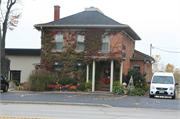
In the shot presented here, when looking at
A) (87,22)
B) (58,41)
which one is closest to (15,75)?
(58,41)

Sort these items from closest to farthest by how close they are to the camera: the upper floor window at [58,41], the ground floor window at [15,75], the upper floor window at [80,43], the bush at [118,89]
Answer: the bush at [118,89], the upper floor window at [80,43], the upper floor window at [58,41], the ground floor window at [15,75]

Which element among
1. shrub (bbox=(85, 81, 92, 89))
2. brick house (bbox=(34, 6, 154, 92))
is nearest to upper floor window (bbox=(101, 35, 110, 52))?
brick house (bbox=(34, 6, 154, 92))

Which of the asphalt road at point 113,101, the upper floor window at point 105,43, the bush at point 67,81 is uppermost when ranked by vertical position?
the upper floor window at point 105,43

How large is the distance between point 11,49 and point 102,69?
17.1 meters

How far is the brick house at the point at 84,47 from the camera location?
82.1ft

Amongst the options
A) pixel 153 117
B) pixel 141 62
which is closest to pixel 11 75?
pixel 141 62

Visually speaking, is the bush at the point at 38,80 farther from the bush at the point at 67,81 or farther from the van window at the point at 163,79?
the van window at the point at 163,79

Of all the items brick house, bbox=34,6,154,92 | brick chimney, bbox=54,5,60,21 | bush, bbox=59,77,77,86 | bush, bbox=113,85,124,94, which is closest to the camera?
bush, bbox=113,85,124,94

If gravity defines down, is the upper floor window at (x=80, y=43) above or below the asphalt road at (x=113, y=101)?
above

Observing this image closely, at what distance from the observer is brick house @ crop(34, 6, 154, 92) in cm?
2503

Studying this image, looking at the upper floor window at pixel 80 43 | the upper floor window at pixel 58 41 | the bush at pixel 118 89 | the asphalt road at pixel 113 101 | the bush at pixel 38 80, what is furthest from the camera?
the upper floor window at pixel 58 41

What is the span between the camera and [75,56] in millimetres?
25578

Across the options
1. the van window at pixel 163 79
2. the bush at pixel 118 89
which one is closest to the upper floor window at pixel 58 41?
the bush at pixel 118 89

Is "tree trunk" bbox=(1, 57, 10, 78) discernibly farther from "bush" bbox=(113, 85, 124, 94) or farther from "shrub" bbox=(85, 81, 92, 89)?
"bush" bbox=(113, 85, 124, 94)
